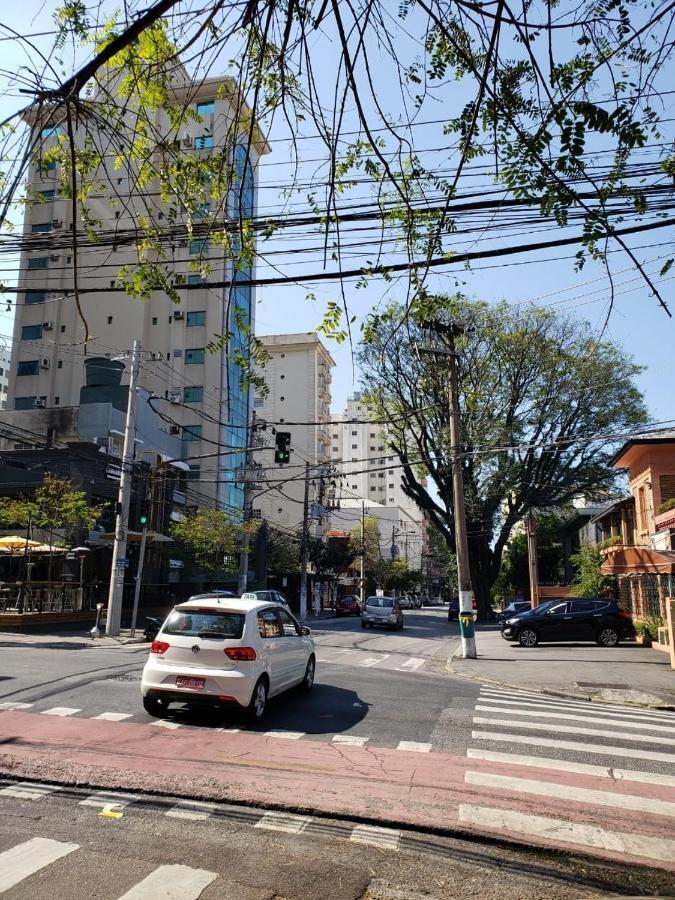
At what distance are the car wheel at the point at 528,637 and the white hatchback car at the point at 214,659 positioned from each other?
644 inches

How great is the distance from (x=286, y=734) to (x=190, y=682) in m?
1.43

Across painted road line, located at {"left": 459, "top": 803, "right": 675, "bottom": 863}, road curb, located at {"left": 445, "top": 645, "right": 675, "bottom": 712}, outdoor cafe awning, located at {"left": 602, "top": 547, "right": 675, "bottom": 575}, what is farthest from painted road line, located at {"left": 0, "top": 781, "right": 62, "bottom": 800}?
outdoor cafe awning, located at {"left": 602, "top": 547, "right": 675, "bottom": 575}

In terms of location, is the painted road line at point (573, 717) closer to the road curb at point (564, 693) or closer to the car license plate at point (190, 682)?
the road curb at point (564, 693)

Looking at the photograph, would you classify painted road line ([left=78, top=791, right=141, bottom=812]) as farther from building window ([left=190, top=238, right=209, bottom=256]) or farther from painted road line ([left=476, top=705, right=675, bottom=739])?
painted road line ([left=476, top=705, right=675, bottom=739])

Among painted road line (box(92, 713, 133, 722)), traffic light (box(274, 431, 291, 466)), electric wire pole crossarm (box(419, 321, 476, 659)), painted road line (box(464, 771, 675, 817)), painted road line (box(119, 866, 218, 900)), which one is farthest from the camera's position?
traffic light (box(274, 431, 291, 466))

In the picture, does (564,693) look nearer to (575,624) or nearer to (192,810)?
(192,810)

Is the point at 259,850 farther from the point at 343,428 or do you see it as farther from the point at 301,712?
the point at 343,428

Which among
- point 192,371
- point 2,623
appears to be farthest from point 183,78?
point 192,371

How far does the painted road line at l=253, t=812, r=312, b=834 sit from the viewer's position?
17.3 ft

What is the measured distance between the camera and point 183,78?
6.32 metres

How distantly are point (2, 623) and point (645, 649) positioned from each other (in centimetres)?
2137

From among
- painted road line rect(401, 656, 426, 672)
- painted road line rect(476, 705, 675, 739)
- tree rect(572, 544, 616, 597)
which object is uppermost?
tree rect(572, 544, 616, 597)

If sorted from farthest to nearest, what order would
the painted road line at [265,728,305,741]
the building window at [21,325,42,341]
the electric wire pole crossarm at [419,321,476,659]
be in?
the building window at [21,325,42,341], the electric wire pole crossarm at [419,321,476,659], the painted road line at [265,728,305,741]

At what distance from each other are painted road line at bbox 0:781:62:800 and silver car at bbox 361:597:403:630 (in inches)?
1103
